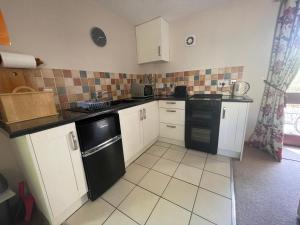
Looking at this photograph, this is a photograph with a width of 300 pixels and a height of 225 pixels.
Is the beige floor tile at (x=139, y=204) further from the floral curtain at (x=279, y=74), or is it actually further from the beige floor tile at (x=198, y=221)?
the floral curtain at (x=279, y=74)

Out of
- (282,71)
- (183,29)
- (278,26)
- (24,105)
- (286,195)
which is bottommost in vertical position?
(286,195)

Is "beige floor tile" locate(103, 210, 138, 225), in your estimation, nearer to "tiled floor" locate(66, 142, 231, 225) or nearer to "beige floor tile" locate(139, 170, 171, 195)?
"tiled floor" locate(66, 142, 231, 225)

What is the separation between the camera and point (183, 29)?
7.46ft

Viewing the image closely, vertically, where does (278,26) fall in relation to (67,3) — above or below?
below

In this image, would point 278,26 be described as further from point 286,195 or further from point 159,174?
point 159,174

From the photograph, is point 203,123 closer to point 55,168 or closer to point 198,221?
point 198,221

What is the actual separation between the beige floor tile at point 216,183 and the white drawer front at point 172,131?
27.6 inches

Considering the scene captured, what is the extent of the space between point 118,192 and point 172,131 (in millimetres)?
1218

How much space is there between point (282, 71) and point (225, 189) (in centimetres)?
165

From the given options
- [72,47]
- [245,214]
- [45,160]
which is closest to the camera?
[45,160]

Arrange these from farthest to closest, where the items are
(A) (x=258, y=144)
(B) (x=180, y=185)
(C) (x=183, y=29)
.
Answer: (C) (x=183, y=29), (A) (x=258, y=144), (B) (x=180, y=185)

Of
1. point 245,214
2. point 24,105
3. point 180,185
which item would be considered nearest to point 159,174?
point 180,185

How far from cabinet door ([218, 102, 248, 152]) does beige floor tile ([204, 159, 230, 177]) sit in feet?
0.80

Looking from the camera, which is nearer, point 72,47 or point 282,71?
point 72,47
